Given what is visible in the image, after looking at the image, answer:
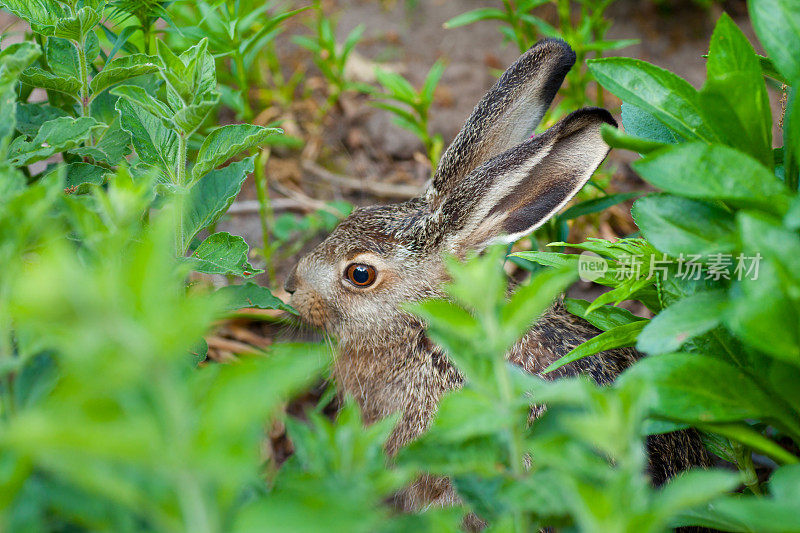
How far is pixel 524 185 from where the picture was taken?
3.17 m

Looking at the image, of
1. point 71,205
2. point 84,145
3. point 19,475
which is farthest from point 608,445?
point 84,145

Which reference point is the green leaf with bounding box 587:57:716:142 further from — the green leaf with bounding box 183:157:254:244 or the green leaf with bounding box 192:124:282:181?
the green leaf with bounding box 183:157:254:244

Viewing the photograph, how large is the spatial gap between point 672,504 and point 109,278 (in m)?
→ 1.01

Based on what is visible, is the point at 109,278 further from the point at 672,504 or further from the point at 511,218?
the point at 511,218

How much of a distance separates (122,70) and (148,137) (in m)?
0.28

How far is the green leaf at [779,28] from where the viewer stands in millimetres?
1895

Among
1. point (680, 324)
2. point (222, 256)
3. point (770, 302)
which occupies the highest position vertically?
point (770, 302)

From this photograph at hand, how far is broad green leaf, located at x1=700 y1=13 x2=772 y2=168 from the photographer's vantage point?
1957mm

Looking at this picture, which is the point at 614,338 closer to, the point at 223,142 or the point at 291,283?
the point at 223,142

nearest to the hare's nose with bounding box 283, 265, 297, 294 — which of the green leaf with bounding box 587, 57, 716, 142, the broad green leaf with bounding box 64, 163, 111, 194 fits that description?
the broad green leaf with bounding box 64, 163, 111, 194

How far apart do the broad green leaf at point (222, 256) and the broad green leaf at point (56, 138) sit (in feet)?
1.79

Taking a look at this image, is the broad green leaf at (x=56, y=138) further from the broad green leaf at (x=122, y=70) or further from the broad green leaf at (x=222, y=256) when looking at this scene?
the broad green leaf at (x=222, y=256)

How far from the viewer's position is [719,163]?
6.08 feet

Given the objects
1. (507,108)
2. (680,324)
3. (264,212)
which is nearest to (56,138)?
(264,212)
